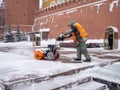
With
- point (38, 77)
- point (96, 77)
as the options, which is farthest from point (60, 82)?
point (96, 77)

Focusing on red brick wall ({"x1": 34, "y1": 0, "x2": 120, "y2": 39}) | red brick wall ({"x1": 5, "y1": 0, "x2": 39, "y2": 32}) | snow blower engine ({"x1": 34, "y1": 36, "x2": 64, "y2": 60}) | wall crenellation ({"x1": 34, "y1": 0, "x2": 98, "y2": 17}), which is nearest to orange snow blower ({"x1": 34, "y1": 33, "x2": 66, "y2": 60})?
snow blower engine ({"x1": 34, "y1": 36, "x2": 64, "y2": 60})

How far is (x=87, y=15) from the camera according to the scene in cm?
2103

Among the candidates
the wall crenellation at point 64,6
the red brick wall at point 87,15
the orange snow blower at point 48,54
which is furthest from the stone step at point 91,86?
the wall crenellation at point 64,6

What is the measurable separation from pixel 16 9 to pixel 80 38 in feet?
116

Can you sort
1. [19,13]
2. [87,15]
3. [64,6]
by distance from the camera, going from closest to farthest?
1. [87,15]
2. [64,6]
3. [19,13]

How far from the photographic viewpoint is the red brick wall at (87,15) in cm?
1759

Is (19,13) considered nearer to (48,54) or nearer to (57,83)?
(48,54)

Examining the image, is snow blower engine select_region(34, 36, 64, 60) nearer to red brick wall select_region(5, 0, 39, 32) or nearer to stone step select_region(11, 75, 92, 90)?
stone step select_region(11, 75, 92, 90)

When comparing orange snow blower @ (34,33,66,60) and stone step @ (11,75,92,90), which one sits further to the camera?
orange snow blower @ (34,33,66,60)

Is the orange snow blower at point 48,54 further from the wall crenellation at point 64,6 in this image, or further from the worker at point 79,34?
the wall crenellation at point 64,6

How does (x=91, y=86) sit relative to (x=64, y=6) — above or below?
below

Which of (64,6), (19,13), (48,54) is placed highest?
(19,13)

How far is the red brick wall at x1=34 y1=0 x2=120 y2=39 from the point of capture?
57.7ft

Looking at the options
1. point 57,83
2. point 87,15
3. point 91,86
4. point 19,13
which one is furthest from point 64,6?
point 57,83
